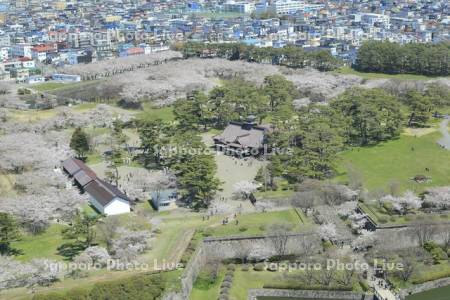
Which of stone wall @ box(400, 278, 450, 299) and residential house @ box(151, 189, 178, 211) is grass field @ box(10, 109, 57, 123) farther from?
stone wall @ box(400, 278, 450, 299)

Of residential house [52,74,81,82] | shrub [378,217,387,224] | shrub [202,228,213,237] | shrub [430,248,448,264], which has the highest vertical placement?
residential house [52,74,81,82]

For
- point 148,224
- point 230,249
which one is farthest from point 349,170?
point 148,224

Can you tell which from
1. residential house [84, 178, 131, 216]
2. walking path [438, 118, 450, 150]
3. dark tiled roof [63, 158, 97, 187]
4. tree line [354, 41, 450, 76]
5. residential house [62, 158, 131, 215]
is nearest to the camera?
residential house [84, 178, 131, 216]

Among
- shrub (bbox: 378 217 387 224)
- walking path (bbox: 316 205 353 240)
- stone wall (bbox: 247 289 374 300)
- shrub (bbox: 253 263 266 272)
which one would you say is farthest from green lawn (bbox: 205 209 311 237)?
shrub (bbox: 378 217 387 224)

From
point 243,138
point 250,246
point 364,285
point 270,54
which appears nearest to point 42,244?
point 250,246

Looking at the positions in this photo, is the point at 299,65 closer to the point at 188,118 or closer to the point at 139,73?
the point at 139,73

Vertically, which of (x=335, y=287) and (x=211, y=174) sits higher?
(x=211, y=174)

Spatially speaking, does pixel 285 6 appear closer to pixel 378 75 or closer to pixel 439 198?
pixel 378 75

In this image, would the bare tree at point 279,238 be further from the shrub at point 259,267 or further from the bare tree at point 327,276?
the bare tree at point 327,276
